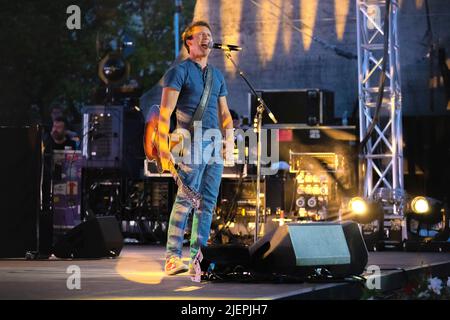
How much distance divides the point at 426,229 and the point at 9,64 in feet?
49.7

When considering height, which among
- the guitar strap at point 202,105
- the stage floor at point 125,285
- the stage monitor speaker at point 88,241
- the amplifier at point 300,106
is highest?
the amplifier at point 300,106

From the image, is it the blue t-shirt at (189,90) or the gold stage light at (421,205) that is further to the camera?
the gold stage light at (421,205)

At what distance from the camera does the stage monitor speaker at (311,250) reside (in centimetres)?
623

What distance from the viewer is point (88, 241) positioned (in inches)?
360

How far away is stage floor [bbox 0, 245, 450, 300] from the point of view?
17.7ft

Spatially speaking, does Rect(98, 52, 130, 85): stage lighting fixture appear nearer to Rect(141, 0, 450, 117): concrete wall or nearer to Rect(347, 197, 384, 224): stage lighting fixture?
Rect(141, 0, 450, 117): concrete wall

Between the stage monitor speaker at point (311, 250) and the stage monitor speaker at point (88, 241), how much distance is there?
285 cm

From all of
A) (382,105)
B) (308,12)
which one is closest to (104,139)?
(382,105)

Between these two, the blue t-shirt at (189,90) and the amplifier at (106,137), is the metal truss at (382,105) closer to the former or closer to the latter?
the amplifier at (106,137)

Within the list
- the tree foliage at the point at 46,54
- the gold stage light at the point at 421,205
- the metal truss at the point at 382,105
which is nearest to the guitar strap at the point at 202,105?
the gold stage light at the point at 421,205

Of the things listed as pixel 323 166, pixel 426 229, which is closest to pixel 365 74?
pixel 323 166

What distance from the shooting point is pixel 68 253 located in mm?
9086

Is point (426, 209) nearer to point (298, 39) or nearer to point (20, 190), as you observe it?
point (298, 39)
